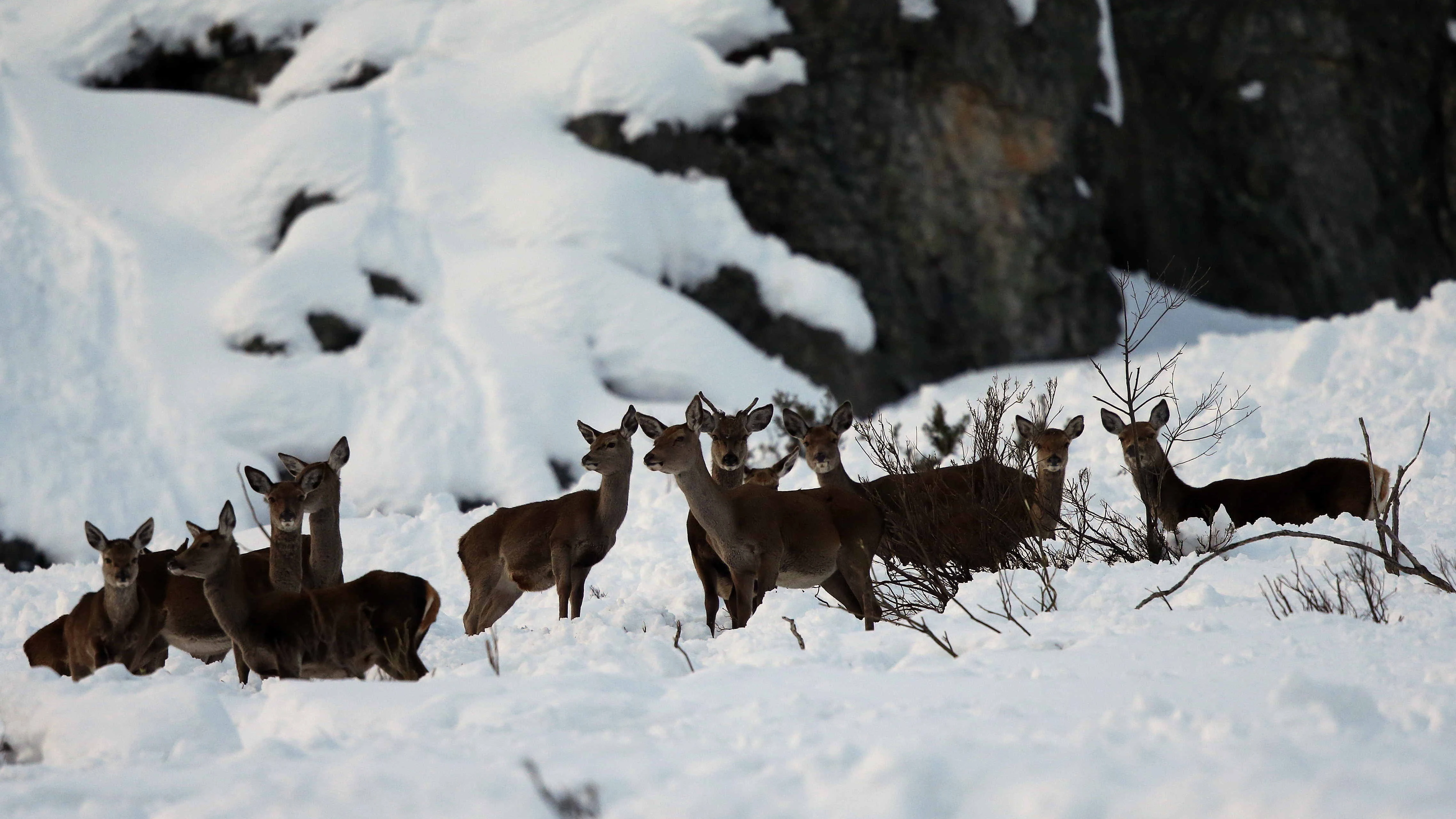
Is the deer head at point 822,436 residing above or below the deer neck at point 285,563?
above

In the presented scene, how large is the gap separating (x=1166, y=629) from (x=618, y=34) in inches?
924

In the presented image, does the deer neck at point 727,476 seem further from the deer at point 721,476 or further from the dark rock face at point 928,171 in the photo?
the dark rock face at point 928,171

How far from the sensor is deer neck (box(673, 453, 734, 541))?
27.3 ft

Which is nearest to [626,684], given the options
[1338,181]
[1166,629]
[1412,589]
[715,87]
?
[1166,629]

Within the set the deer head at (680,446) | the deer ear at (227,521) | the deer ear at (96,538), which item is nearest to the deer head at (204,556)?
the deer ear at (227,521)

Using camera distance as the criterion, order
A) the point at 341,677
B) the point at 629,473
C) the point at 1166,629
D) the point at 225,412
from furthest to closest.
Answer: the point at 225,412 → the point at 629,473 → the point at 341,677 → the point at 1166,629

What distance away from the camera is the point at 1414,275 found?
32000 millimetres

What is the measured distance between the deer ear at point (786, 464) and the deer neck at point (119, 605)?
205 inches

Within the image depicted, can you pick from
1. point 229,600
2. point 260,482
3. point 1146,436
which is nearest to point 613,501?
point 260,482

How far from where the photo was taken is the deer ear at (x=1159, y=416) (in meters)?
9.51

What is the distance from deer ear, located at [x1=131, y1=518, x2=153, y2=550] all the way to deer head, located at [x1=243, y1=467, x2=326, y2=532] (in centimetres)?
65

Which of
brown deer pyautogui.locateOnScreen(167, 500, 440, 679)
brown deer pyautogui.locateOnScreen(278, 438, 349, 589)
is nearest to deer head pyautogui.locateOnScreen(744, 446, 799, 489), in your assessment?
brown deer pyautogui.locateOnScreen(278, 438, 349, 589)

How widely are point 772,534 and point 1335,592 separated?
3325 mm

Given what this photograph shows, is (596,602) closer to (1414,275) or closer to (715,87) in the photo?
(715,87)
